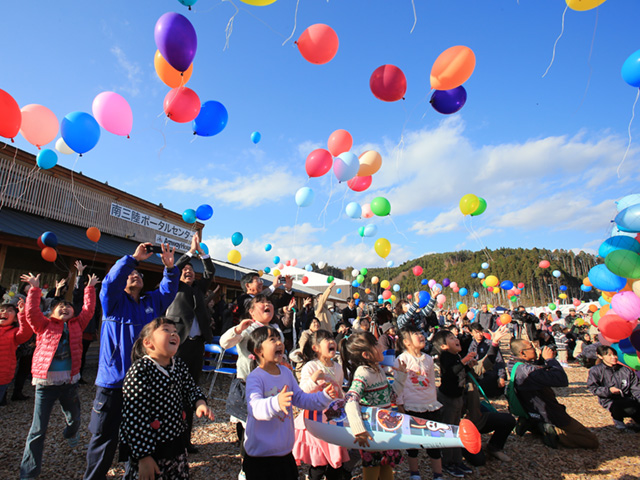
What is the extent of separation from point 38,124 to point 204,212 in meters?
4.15

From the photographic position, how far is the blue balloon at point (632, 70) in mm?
4043

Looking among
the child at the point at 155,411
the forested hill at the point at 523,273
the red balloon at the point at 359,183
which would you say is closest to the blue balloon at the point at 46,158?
the red balloon at the point at 359,183

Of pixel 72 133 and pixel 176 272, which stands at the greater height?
pixel 72 133

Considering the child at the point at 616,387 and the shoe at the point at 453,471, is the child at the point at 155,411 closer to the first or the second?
the shoe at the point at 453,471

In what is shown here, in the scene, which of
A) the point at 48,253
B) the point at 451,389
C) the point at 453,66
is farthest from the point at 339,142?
the point at 48,253

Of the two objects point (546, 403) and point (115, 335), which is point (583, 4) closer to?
point (546, 403)

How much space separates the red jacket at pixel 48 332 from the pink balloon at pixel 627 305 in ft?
20.2

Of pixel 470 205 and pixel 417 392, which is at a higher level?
pixel 470 205

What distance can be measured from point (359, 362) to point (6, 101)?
5886 millimetres

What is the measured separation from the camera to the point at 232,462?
329cm

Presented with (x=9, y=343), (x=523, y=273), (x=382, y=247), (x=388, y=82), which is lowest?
(x=9, y=343)

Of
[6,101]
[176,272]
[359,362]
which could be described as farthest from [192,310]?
[6,101]

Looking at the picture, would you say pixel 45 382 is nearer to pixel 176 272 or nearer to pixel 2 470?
pixel 2 470

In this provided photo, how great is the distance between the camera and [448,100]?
5320 millimetres
